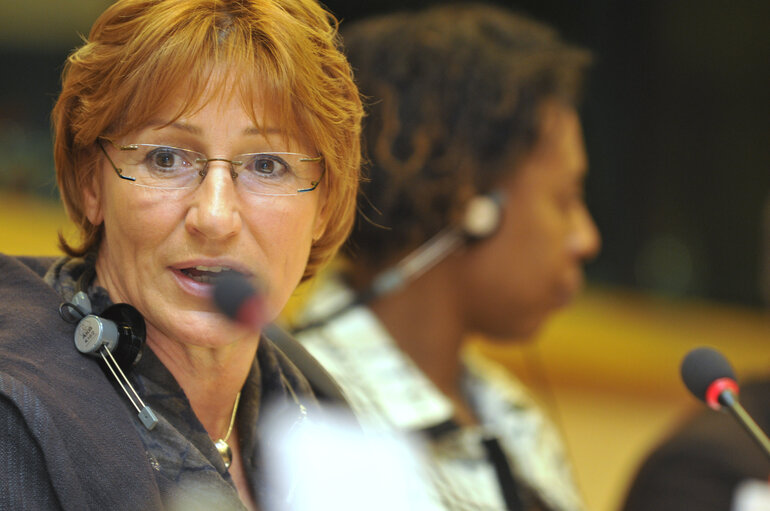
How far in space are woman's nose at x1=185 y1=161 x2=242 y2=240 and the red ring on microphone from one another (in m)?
0.57

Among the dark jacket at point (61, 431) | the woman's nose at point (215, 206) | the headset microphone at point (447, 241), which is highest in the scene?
the woman's nose at point (215, 206)

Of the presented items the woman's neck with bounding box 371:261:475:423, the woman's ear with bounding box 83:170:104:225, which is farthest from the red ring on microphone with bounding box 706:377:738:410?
the woman's neck with bounding box 371:261:475:423

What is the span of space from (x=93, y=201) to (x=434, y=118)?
100cm

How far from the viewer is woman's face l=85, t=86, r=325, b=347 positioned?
97 cm

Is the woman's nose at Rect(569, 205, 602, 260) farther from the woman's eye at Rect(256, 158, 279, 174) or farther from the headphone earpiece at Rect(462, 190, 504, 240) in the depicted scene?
the woman's eye at Rect(256, 158, 279, 174)

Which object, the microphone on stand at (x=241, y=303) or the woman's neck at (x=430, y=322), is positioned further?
the woman's neck at (x=430, y=322)

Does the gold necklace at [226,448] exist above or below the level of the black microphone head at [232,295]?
below

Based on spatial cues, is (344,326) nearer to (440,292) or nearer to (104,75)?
(440,292)

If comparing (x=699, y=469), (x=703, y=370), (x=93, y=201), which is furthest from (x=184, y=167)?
(x=699, y=469)

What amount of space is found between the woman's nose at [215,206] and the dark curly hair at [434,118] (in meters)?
0.90

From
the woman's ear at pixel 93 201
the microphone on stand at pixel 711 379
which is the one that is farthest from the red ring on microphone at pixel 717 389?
the woman's ear at pixel 93 201

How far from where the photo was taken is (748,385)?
6.93ft

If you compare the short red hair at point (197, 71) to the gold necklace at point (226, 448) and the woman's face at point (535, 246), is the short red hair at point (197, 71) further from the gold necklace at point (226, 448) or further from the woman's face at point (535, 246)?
the woman's face at point (535, 246)

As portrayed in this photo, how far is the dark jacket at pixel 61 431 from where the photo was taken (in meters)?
0.85
